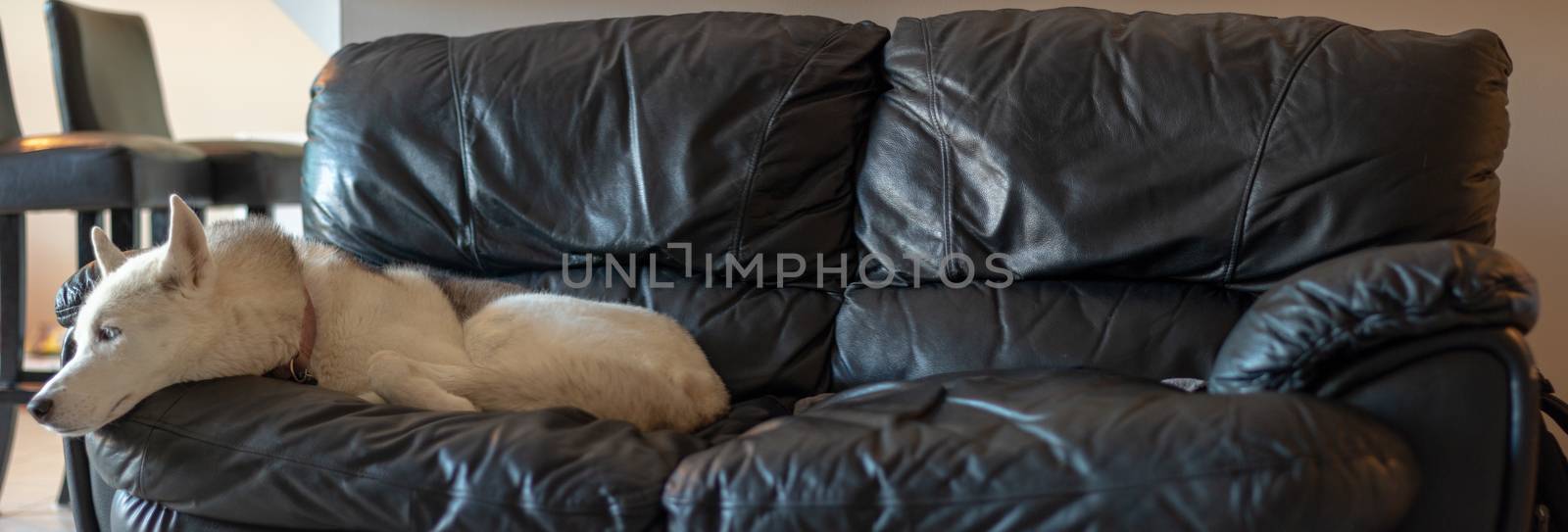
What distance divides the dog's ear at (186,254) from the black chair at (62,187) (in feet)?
4.11

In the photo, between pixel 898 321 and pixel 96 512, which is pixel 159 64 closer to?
pixel 96 512

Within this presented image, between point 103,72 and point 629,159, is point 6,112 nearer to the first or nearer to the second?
point 103,72

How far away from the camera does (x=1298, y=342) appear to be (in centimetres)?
145

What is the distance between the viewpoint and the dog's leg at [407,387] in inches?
71.3

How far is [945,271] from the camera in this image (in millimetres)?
2277

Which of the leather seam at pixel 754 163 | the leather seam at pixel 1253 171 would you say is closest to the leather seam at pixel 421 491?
the leather seam at pixel 754 163

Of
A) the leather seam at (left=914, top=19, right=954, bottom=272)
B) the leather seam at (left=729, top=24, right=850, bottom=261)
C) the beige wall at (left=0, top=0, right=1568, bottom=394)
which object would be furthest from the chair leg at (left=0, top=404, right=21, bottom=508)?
the leather seam at (left=914, top=19, right=954, bottom=272)

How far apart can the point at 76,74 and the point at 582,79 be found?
2.05 meters

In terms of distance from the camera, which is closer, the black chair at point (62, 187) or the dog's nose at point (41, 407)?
the dog's nose at point (41, 407)

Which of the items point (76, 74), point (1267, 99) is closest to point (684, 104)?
point (1267, 99)

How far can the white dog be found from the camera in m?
1.80

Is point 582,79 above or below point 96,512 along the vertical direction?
above

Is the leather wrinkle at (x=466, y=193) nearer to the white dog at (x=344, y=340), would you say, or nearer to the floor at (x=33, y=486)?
the white dog at (x=344, y=340)

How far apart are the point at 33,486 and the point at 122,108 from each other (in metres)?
1.26
